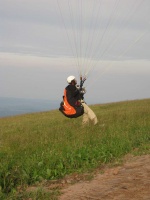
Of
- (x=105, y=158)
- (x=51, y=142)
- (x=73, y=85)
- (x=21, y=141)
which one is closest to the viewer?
(x=105, y=158)

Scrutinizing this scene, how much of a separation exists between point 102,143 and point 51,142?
1716mm

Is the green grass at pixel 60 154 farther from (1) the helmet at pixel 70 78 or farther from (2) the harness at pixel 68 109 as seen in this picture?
(1) the helmet at pixel 70 78

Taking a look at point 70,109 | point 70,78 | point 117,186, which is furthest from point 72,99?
point 117,186

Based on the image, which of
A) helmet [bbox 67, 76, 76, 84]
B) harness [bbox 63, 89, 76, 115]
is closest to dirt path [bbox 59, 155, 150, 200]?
harness [bbox 63, 89, 76, 115]

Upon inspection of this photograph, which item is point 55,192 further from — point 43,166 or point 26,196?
point 43,166

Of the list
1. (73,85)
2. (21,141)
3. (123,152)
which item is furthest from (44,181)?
(73,85)

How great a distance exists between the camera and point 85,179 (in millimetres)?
7906

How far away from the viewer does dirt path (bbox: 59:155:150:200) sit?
6.44 m

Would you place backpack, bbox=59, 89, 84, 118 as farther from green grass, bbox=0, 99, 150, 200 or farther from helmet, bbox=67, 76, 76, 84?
green grass, bbox=0, 99, 150, 200

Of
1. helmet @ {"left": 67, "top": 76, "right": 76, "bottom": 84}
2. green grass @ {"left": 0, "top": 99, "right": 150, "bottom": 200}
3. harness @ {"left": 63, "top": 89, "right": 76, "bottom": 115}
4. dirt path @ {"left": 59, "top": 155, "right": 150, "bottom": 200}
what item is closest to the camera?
dirt path @ {"left": 59, "top": 155, "right": 150, "bottom": 200}

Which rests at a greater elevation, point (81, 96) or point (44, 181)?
point (81, 96)

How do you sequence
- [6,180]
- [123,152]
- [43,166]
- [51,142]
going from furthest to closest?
[51,142] → [123,152] → [43,166] → [6,180]

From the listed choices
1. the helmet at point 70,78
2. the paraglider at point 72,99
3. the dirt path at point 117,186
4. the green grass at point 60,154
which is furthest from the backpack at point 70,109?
the dirt path at point 117,186

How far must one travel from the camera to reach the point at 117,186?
22.8ft
